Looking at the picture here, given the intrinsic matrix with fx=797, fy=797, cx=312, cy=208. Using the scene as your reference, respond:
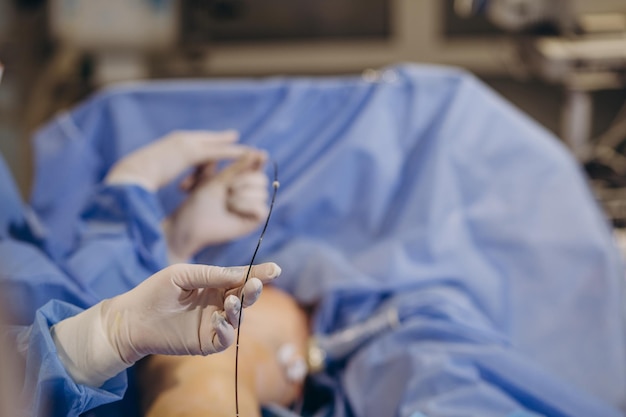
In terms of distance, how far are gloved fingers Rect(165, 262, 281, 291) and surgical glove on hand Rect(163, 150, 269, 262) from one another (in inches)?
18.0

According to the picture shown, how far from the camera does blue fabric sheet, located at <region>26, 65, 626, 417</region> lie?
92cm

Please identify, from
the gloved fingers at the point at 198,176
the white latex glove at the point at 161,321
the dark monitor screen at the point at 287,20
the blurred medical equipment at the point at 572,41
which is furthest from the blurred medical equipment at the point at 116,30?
the white latex glove at the point at 161,321

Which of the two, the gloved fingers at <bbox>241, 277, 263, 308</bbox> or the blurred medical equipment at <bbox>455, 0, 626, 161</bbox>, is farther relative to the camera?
the blurred medical equipment at <bbox>455, 0, 626, 161</bbox>

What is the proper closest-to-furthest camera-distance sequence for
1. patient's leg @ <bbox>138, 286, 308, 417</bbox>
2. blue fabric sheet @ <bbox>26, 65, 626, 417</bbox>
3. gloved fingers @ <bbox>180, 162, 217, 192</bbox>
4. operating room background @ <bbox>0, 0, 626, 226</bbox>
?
patient's leg @ <bbox>138, 286, 308, 417</bbox>, blue fabric sheet @ <bbox>26, 65, 626, 417</bbox>, gloved fingers @ <bbox>180, 162, 217, 192</bbox>, operating room background @ <bbox>0, 0, 626, 226</bbox>

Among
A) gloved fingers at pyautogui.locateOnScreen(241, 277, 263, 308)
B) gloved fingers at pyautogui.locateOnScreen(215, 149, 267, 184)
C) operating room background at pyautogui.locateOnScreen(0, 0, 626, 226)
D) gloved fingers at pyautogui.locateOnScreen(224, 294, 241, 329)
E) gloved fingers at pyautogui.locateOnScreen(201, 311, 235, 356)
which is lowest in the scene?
operating room background at pyautogui.locateOnScreen(0, 0, 626, 226)

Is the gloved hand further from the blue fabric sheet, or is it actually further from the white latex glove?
the white latex glove

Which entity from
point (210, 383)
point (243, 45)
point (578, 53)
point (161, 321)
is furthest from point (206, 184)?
point (243, 45)

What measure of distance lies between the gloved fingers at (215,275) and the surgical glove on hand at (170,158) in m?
0.48

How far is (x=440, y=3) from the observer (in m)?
3.50

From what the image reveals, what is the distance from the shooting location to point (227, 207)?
1.02 m

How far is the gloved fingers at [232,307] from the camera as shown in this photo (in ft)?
1.55

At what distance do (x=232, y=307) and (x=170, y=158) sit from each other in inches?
22.6

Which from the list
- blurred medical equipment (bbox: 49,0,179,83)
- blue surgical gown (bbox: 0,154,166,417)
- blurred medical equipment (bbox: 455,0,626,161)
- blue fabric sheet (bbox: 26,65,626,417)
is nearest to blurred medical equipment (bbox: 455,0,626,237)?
blurred medical equipment (bbox: 455,0,626,161)

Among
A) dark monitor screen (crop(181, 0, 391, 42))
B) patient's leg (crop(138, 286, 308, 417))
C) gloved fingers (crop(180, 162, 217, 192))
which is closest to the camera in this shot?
patient's leg (crop(138, 286, 308, 417))
